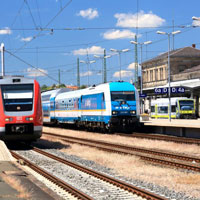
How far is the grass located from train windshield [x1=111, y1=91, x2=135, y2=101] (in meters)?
17.6

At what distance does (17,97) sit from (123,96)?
1115cm

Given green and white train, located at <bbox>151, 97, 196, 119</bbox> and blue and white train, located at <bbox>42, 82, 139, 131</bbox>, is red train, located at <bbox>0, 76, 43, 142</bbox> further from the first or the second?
green and white train, located at <bbox>151, 97, 196, 119</bbox>

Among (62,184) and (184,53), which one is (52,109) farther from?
(184,53)

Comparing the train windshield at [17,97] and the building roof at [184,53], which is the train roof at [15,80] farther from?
the building roof at [184,53]

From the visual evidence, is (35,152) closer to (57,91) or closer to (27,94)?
(27,94)

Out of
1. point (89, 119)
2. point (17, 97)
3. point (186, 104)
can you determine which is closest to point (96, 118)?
point (89, 119)

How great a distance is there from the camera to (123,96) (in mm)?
28031

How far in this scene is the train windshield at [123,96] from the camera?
90.8 feet

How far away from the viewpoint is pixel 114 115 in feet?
90.2

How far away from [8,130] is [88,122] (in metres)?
15.2

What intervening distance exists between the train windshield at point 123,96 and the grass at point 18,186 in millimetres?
A: 17614

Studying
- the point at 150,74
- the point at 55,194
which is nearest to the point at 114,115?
the point at 55,194

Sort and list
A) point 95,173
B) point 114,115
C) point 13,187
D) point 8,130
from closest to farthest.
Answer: point 13,187, point 95,173, point 8,130, point 114,115

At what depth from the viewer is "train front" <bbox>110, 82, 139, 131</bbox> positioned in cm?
2756
